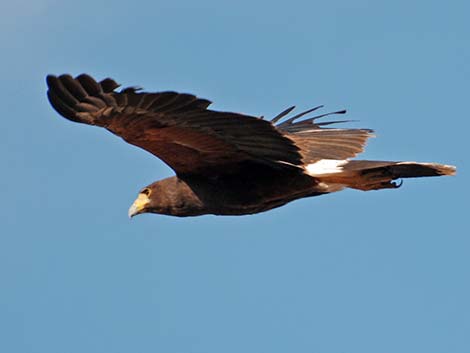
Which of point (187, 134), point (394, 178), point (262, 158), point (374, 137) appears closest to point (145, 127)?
point (187, 134)

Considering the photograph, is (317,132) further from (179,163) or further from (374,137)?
(179,163)

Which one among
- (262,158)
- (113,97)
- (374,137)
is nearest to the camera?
(113,97)

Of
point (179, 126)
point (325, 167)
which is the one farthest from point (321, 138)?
point (179, 126)

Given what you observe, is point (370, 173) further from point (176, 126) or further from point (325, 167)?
point (176, 126)

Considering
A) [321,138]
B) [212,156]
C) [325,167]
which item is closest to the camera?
[212,156]

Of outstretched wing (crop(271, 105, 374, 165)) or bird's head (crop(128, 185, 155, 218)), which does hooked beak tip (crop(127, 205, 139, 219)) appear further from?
outstretched wing (crop(271, 105, 374, 165))

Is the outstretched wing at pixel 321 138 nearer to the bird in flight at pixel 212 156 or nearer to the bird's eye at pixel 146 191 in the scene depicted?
the bird in flight at pixel 212 156

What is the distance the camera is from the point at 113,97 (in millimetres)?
10805

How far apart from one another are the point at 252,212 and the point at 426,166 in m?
1.62

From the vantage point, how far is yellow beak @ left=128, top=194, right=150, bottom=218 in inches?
501

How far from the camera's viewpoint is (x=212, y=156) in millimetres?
11969

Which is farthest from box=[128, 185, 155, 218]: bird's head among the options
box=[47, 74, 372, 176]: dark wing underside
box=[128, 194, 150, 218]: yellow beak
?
box=[47, 74, 372, 176]: dark wing underside

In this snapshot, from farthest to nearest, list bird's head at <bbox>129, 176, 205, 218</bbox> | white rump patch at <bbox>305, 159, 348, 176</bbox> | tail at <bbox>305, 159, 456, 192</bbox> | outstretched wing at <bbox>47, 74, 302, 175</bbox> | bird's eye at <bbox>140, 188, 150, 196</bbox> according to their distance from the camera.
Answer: bird's eye at <bbox>140, 188, 150, 196</bbox> < bird's head at <bbox>129, 176, 205, 218</bbox> < white rump patch at <bbox>305, 159, 348, 176</bbox> < tail at <bbox>305, 159, 456, 192</bbox> < outstretched wing at <bbox>47, 74, 302, 175</bbox>

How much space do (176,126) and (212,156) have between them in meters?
0.81
